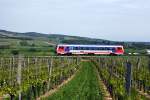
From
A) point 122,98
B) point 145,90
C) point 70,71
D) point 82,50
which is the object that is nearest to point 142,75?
point 145,90

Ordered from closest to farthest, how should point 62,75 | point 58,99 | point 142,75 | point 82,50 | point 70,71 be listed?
1. point 58,99
2. point 142,75
3. point 62,75
4. point 70,71
5. point 82,50

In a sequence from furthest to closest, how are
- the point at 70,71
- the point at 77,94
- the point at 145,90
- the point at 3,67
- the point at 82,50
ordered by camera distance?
1. the point at 82,50
2. the point at 70,71
3. the point at 3,67
4. the point at 145,90
5. the point at 77,94

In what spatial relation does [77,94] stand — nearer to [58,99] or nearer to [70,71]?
[58,99]

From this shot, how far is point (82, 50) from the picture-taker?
3428 inches

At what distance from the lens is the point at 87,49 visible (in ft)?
289

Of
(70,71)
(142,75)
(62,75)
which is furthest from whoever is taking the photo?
(70,71)

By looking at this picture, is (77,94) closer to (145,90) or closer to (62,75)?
(145,90)

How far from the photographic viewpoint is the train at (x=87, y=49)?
85.1m

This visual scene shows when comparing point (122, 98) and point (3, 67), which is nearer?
point (122, 98)

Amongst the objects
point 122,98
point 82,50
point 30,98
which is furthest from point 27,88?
point 82,50

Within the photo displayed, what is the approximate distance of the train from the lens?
8512 cm

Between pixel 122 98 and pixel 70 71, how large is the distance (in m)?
Answer: 26.8

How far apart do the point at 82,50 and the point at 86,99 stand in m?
62.6

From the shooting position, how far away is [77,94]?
26.9 meters
